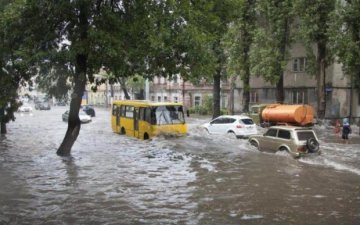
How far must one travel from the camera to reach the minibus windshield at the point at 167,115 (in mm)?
28094

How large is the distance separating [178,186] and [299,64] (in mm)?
31855

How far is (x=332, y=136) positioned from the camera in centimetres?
3244

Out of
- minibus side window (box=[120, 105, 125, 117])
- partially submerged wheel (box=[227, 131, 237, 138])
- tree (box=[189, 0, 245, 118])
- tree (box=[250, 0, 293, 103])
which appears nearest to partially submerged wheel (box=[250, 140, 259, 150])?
tree (box=[189, 0, 245, 118])

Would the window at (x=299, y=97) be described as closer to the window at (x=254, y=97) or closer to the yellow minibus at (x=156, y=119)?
the window at (x=254, y=97)

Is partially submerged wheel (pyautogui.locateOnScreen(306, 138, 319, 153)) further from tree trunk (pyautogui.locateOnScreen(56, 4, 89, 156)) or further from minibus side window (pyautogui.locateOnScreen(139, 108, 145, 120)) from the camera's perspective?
minibus side window (pyautogui.locateOnScreen(139, 108, 145, 120))

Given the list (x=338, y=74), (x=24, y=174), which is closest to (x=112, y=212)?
(x=24, y=174)

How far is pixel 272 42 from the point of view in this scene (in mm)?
37969

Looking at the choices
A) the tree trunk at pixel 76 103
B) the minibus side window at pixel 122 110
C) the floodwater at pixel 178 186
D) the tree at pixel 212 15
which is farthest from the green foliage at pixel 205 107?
the tree trunk at pixel 76 103

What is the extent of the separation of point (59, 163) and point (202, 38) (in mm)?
7335

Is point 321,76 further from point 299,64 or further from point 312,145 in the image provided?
point 312,145

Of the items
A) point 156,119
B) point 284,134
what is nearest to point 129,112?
point 156,119

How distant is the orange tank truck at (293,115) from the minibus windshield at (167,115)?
314 inches

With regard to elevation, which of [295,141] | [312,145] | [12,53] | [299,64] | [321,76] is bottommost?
[312,145]

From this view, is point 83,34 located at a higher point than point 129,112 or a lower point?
higher
